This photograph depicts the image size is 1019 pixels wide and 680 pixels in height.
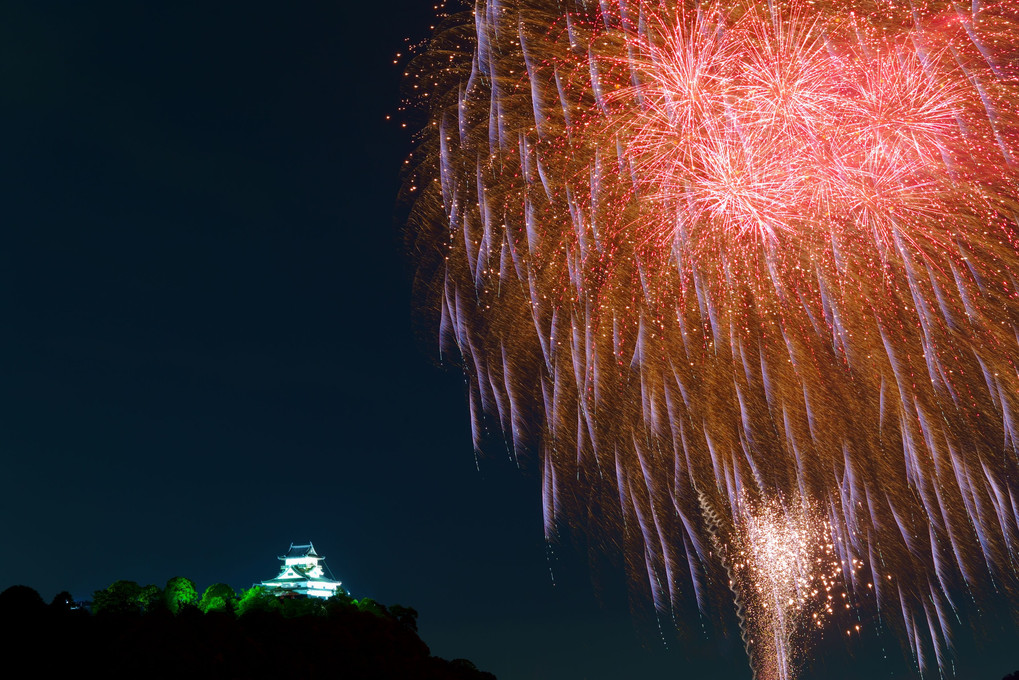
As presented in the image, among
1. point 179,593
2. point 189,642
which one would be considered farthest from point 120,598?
point 189,642

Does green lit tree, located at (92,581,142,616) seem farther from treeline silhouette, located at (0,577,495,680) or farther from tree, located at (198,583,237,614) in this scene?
tree, located at (198,583,237,614)

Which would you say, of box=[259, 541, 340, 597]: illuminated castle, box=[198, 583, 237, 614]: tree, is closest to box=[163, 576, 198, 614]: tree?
box=[198, 583, 237, 614]: tree

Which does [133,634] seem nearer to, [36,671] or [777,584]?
[36,671]

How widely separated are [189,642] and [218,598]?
10565 millimetres

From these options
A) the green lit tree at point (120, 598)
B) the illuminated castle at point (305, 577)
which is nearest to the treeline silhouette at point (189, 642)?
the green lit tree at point (120, 598)

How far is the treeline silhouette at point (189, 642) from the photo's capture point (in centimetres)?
2327

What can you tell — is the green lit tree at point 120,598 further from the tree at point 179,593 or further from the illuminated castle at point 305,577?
the illuminated castle at point 305,577

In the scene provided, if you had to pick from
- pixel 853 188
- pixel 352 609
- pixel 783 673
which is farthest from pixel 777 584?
pixel 352 609

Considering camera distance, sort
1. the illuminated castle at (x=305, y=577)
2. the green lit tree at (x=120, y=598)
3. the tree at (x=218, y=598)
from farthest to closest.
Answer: the illuminated castle at (x=305, y=577) < the tree at (x=218, y=598) < the green lit tree at (x=120, y=598)

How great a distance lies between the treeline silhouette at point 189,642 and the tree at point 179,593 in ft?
2.48

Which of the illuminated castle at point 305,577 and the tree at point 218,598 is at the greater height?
the illuminated castle at point 305,577

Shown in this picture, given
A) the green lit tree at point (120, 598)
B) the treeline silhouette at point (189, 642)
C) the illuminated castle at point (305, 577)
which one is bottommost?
the treeline silhouette at point (189, 642)

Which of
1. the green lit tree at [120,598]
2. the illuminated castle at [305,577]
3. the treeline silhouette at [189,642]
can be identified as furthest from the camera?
the illuminated castle at [305,577]

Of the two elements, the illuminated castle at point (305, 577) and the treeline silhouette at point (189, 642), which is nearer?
the treeline silhouette at point (189, 642)
